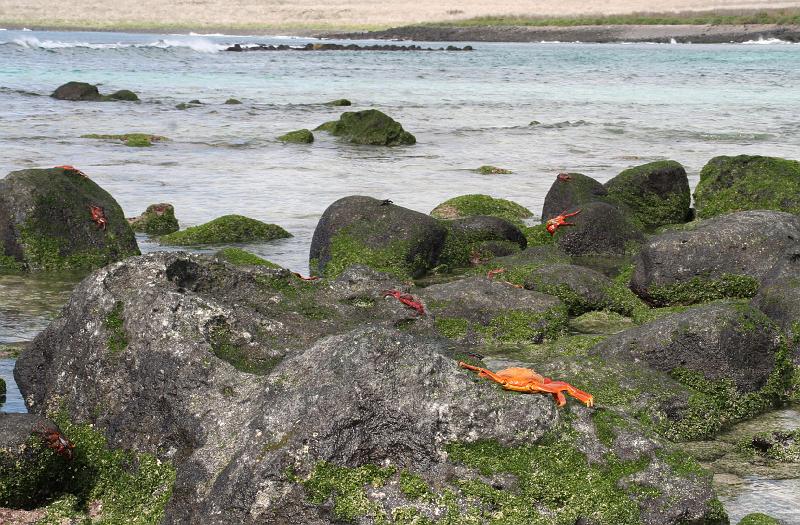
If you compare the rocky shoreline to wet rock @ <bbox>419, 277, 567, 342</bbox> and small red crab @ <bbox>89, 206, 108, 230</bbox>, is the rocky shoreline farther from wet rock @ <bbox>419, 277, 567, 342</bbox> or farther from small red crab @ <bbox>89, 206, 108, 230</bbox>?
wet rock @ <bbox>419, 277, 567, 342</bbox>

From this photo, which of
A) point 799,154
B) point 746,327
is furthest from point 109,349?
point 799,154

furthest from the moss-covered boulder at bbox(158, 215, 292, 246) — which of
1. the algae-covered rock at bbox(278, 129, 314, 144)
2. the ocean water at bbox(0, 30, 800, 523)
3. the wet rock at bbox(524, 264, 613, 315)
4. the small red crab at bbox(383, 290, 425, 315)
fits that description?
the algae-covered rock at bbox(278, 129, 314, 144)

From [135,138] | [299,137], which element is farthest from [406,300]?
[299,137]

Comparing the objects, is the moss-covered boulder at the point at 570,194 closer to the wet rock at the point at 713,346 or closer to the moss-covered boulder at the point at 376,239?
the moss-covered boulder at the point at 376,239

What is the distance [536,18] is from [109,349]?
135 metres

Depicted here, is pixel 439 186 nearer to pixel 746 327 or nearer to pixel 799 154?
pixel 799 154

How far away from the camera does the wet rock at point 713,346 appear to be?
7512 millimetres

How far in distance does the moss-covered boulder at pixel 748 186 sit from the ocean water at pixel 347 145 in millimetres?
2763

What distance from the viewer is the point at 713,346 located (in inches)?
296

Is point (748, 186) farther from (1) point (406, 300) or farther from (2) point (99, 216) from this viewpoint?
(2) point (99, 216)

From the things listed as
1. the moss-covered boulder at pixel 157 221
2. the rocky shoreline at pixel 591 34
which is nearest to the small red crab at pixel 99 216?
the moss-covered boulder at pixel 157 221

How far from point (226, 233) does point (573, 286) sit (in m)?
5.44

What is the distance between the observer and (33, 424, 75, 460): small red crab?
5.49 m

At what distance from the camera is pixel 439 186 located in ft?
61.5
